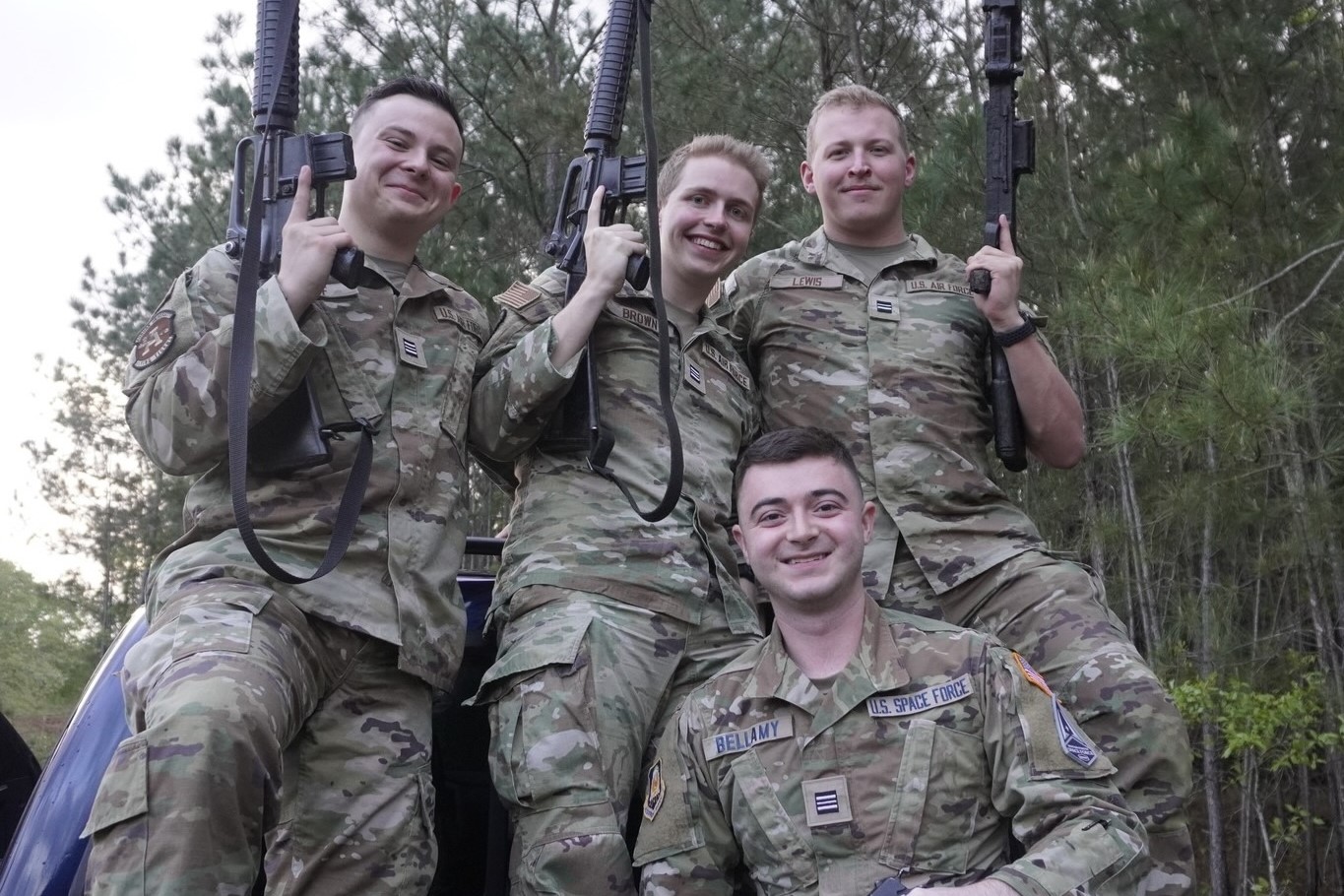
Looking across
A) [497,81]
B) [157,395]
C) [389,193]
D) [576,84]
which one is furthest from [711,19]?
[157,395]

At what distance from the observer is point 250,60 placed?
47.2 feet

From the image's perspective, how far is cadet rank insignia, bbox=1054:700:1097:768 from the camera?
2.54 metres

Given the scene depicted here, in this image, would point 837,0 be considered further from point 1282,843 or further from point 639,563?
point 639,563

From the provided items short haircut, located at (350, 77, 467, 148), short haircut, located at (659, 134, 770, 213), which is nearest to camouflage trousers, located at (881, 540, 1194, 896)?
short haircut, located at (659, 134, 770, 213)

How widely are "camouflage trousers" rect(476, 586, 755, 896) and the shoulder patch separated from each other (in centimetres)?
85

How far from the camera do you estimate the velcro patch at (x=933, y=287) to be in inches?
152

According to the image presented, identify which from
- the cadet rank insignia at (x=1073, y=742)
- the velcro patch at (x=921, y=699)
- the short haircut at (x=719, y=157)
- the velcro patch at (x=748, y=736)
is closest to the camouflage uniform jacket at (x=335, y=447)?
the velcro patch at (x=748, y=736)

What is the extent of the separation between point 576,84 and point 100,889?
9999 mm

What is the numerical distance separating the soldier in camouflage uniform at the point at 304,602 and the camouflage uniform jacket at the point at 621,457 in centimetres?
14

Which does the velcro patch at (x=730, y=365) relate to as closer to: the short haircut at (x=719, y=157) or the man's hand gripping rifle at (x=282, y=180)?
the short haircut at (x=719, y=157)

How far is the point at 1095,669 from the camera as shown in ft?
10.0

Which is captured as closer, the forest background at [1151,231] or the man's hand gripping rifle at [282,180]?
the man's hand gripping rifle at [282,180]

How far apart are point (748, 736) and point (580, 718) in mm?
360

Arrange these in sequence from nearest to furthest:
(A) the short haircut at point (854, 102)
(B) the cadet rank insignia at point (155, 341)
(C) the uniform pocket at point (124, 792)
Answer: (C) the uniform pocket at point (124, 792) → (B) the cadet rank insignia at point (155, 341) → (A) the short haircut at point (854, 102)
